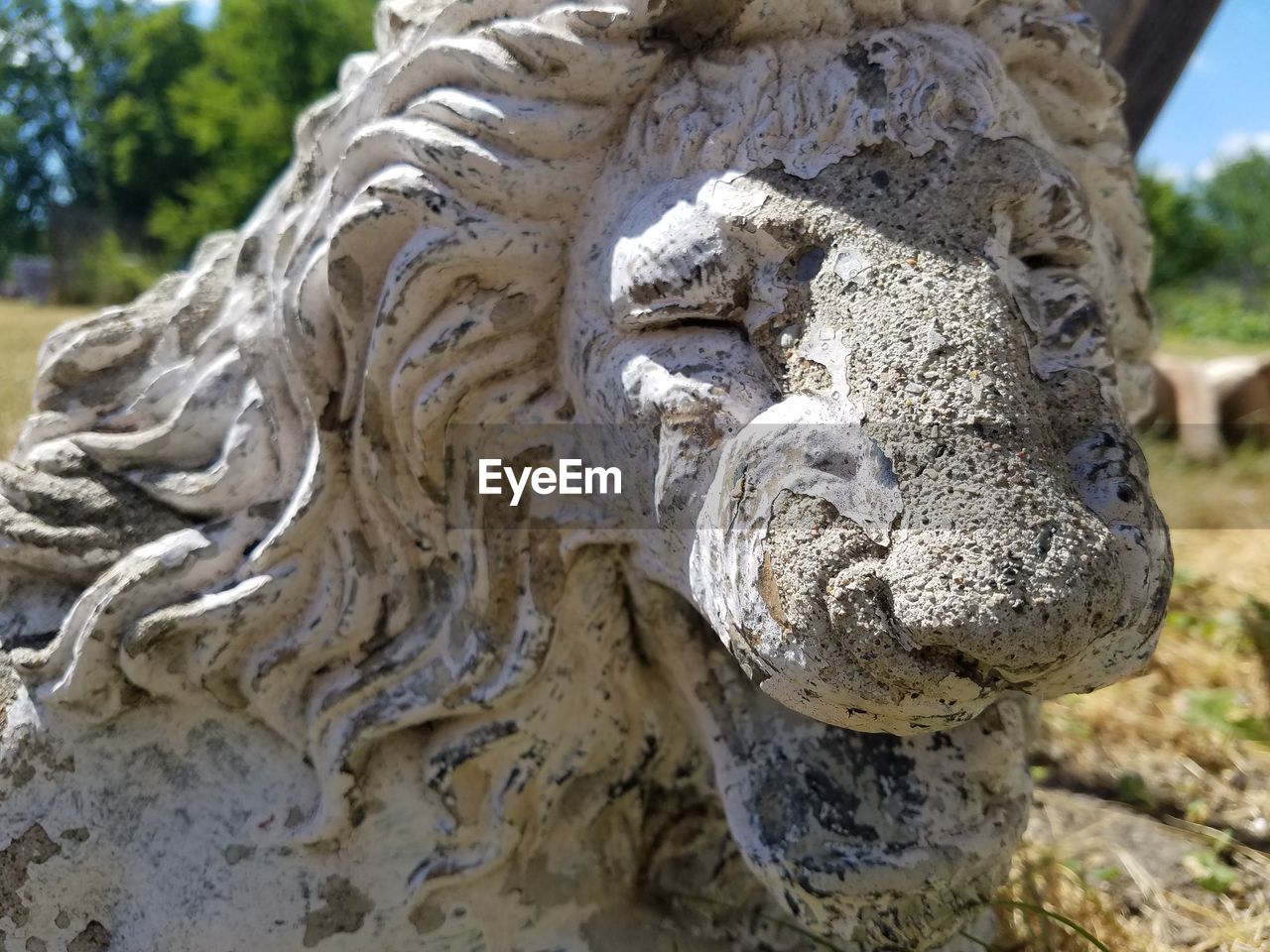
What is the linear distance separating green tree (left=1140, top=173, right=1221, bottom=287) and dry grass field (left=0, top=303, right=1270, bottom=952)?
790 inches

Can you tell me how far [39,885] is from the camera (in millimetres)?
953

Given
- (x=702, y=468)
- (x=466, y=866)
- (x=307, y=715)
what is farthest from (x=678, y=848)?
(x=702, y=468)

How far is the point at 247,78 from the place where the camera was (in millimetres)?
11219

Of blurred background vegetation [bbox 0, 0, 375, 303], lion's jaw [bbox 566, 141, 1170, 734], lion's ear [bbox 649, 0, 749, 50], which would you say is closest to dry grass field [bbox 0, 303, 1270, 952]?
lion's jaw [bbox 566, 141, 1170, 734]

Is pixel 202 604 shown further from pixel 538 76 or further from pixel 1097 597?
pixel 1097 597

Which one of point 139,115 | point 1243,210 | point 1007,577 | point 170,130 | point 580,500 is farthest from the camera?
point 1243,210

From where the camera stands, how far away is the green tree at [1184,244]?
20469 mm

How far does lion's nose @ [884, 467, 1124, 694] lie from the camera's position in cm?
64

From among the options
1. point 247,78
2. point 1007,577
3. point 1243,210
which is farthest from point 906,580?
point 1243,210

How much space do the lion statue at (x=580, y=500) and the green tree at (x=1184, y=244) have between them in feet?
71.6

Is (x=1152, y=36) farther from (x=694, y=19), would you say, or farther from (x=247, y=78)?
(x=247, y=78)

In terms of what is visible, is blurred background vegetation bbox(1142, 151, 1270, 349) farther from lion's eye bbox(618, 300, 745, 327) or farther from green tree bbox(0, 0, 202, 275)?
lion's eye bbox(618, 300, 745, 327)

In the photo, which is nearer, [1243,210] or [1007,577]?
[1007,577]

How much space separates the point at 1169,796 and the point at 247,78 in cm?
1187
